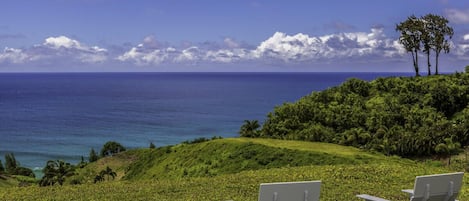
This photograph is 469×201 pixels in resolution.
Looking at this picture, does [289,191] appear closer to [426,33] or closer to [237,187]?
[237,187]

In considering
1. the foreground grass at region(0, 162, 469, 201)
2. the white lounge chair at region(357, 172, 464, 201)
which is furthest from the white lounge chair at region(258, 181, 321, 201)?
the foreground grass at region(0, 162, 469, 201)

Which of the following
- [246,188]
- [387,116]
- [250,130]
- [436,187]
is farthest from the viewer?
[250,130]

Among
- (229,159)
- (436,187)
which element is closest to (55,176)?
(229,159)

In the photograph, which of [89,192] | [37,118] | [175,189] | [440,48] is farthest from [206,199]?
[37,118]

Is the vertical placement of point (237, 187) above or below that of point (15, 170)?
above

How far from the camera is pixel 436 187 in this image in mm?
8883

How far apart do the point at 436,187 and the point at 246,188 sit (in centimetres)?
657

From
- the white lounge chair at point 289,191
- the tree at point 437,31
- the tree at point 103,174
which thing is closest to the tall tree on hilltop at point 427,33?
the tree at point 437,31

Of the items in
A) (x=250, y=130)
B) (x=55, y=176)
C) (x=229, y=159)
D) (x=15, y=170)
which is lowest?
(x=15, y=170)

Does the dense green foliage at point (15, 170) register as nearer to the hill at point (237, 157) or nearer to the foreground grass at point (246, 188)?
the hill at point (237, 157)

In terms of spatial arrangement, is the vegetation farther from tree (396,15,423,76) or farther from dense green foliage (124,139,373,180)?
dense green foliage (124,139,373,180)

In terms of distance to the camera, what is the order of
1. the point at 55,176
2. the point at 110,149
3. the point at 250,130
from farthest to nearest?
the point at 110,149 < the point at 250,130 < the point at 55,176

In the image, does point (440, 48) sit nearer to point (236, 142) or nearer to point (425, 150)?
point (425, 150)

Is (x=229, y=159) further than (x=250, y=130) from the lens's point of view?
No
